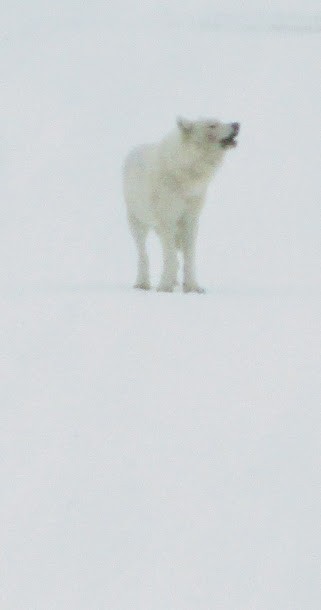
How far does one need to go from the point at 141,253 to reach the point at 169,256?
81 cm

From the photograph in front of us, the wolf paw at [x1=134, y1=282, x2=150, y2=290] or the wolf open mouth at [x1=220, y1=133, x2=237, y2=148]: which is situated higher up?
the wolf open mouth at [x1=220, y1=133, x2=237, y2=148]

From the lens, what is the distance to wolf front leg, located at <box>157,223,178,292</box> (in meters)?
8.69

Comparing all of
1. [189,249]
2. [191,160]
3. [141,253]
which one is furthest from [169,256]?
[141,253]

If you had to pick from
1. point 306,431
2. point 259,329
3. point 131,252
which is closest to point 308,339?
point 259,329

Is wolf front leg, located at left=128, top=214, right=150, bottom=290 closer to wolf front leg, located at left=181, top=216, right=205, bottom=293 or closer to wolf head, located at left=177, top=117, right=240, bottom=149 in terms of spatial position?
wolf front leg, located at left=181, top=216, right=205, bottom=293

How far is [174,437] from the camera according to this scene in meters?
5.90

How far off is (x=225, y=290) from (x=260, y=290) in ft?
0.97

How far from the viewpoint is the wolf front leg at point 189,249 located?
877cm

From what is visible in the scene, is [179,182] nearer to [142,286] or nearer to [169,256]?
[169,256]

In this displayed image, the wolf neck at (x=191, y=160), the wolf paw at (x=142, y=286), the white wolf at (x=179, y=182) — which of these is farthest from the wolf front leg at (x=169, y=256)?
the wolf paw at (x=142, y=286)

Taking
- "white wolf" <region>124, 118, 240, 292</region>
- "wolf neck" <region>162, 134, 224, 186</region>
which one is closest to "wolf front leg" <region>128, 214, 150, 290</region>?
"white wolf" <region>124, 118, 240, 292</region>

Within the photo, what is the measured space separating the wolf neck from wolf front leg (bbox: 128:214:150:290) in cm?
100

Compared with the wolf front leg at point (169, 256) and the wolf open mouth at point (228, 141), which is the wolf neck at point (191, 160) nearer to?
the wolf open mouth at point (228, 141)

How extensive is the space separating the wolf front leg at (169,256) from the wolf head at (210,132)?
2.03 feet
